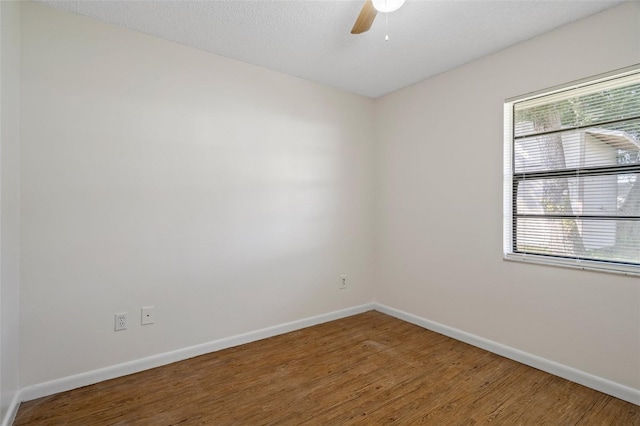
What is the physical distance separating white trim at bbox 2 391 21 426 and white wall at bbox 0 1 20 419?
0.03 metres

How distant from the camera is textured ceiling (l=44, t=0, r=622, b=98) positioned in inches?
81.4

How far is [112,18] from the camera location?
7.27ft

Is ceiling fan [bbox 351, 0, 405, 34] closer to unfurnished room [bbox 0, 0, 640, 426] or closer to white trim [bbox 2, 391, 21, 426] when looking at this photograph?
unfurnished room [bbox 0, 0, 640, 426]

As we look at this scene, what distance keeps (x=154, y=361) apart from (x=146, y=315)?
368 mm

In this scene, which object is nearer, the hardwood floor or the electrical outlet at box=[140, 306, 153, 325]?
the hardwood floor

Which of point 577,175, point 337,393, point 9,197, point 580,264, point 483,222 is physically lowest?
point 337,393

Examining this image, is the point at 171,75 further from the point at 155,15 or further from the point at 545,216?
the point at 545,216

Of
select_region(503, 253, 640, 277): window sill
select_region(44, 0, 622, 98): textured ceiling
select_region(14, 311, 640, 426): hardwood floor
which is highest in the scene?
select_region(44, 0, 622, 98): textured ceiling

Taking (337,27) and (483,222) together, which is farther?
(483,222)

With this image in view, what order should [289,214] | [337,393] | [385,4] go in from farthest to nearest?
1. [289,214]
2. [337,393]
3. [385,4]

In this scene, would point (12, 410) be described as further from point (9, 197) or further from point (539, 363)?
point (539, 363)

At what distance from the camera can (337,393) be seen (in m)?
2.09

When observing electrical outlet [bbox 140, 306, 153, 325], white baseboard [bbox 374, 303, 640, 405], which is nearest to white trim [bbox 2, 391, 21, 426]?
electrical outlet [bbox 140, 306, 153, 325]

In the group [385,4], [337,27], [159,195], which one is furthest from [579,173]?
[159,195]
